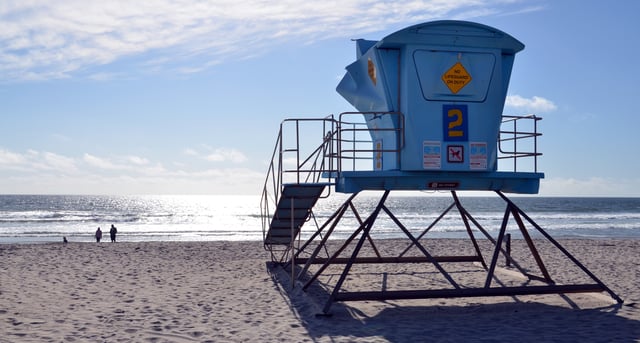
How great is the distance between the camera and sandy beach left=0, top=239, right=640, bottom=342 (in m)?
9.02

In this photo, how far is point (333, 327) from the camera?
31.0 ft

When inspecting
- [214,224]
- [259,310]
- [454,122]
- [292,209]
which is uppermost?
[454,122]

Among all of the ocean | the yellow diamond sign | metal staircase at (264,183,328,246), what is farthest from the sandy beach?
the ocean

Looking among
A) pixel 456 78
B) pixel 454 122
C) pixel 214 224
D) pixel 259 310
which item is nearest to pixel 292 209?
pixel 259 310

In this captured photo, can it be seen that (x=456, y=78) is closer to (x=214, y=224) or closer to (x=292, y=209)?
(x=292, y=209)

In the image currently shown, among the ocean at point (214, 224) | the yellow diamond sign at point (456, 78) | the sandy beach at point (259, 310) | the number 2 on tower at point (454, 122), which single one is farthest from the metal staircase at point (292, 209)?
the ocean at point (214, 224)

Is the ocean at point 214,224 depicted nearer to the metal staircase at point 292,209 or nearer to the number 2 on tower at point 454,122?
the metal staircase at point 292,209

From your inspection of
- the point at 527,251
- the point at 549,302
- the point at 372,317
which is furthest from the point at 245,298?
the point at 527,251

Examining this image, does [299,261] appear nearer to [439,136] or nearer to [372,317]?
[372,317]

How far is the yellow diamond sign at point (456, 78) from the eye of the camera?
10391 mm

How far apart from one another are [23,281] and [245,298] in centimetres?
624

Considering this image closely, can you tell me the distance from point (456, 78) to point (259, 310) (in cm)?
554

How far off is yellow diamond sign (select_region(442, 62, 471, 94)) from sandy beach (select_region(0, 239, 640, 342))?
4049mm

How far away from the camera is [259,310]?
10914 mm
